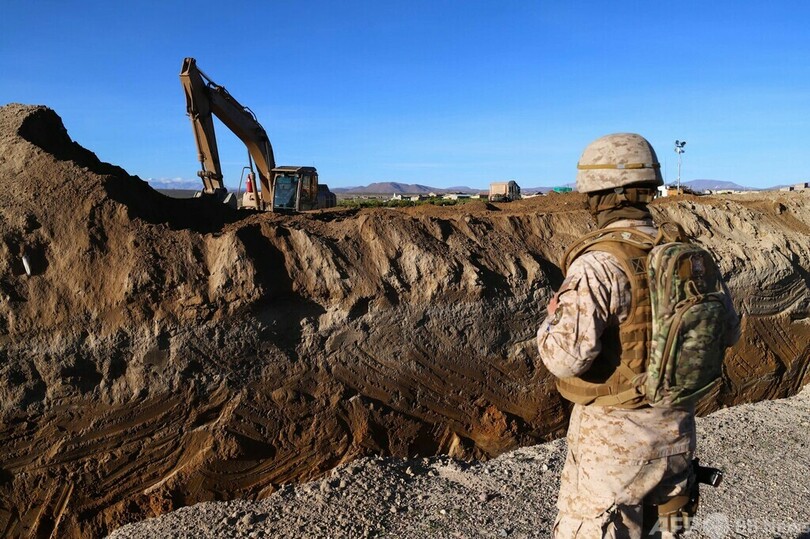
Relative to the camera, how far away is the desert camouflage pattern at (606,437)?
2.87 m

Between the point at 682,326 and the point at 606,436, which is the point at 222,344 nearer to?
the point at 606,436

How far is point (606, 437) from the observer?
3.01 m

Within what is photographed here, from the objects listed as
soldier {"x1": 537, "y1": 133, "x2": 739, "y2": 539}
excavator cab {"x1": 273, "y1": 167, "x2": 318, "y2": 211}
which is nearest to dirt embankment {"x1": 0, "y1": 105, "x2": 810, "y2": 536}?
soldier {"x1": 537, "y1": 133, "x2": 739, "y2": 539}

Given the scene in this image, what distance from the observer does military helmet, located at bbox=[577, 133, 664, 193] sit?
122 inches

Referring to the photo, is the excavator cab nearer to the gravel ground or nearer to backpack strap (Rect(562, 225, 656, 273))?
the gravel ground

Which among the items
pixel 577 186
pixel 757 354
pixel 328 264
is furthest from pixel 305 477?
pixel 757 354

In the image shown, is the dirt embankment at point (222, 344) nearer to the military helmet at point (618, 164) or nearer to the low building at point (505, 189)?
the military helmet at point (618, 164)

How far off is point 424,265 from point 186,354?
2.05m

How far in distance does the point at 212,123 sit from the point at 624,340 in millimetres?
13694

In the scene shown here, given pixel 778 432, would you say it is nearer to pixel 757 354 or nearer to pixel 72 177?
pixel 757 354

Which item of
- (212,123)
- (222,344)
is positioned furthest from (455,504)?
(212,123)

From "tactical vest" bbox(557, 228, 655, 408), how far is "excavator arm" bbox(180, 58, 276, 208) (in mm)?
11079

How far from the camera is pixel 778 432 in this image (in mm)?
6863

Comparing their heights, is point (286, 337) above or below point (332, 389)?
above
